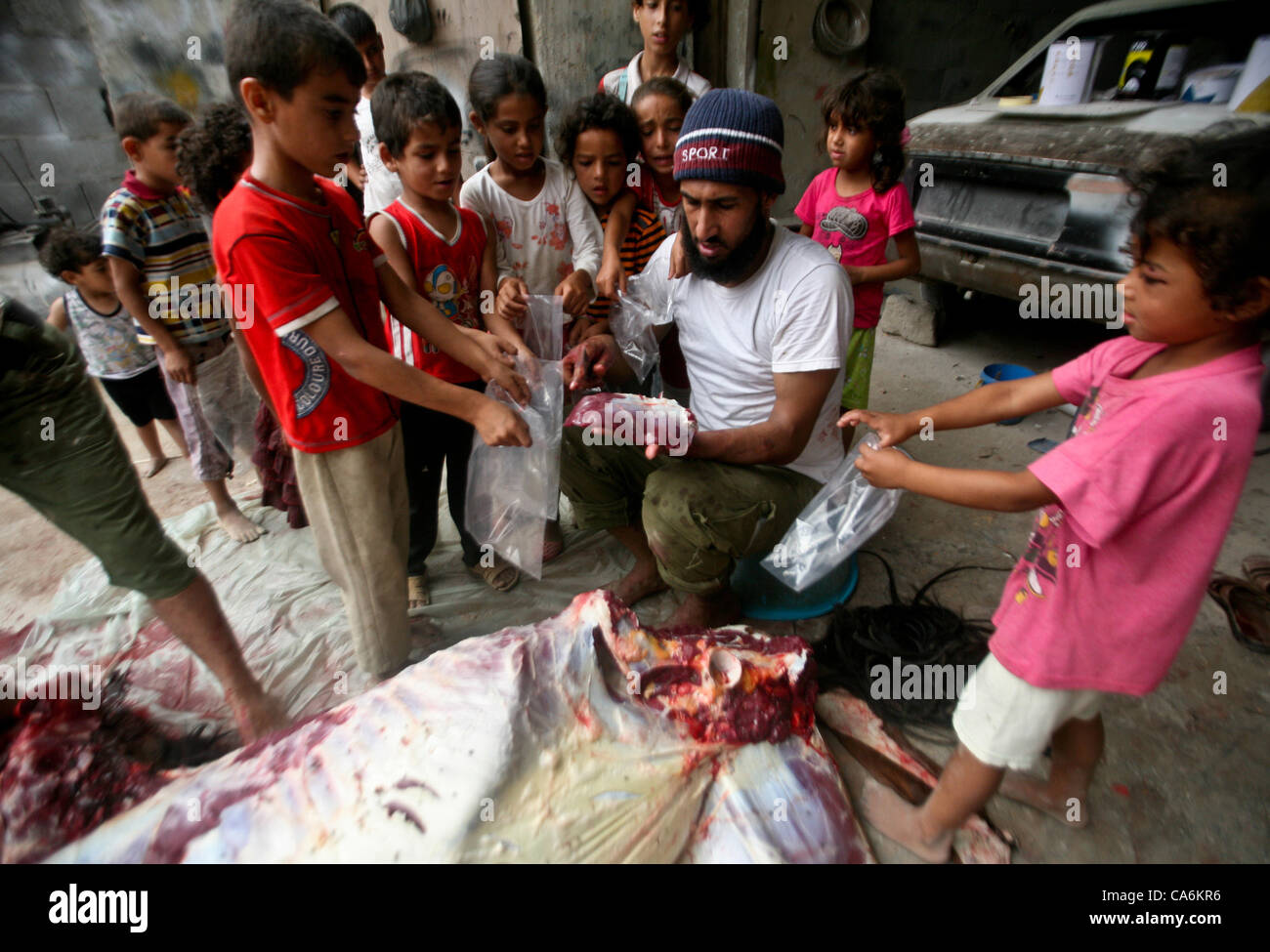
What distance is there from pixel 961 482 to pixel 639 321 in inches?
60.9

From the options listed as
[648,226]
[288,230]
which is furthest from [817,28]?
[288,230]

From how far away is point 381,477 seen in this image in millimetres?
1866

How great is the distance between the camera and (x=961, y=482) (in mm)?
1285

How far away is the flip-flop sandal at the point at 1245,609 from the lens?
2.16m

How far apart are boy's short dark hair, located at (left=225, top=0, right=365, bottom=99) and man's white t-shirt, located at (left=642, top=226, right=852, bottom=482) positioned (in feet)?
4.09

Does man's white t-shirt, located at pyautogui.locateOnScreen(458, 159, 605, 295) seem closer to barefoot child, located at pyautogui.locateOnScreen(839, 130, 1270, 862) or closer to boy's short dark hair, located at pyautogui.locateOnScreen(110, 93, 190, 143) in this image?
boy's short dark hair, located at pyautogui.locateOnScreen(110, 93, 190, 143)

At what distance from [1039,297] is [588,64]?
348 cm

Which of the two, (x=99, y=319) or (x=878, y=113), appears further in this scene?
(x=99, y=319)

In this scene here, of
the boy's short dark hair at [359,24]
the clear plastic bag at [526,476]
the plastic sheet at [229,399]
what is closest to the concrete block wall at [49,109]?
the boy's short dark hair at [359,24]

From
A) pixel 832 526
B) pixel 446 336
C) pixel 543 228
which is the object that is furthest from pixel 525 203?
pixel 832 526

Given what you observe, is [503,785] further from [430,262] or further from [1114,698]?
[1114,698]

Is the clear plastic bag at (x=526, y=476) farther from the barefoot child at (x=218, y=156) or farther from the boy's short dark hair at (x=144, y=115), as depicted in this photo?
the boy's short dark hair at (x=144, y=115)

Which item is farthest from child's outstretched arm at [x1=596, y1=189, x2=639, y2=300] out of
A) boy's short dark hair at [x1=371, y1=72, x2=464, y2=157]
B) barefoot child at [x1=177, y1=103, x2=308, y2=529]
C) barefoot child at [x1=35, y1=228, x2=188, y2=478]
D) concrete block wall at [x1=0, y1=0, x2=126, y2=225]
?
concrete block wall at [x1=0, y1=0, x2=126, y2=225]

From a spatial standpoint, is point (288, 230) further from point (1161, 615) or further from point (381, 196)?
point (1161, 615)
